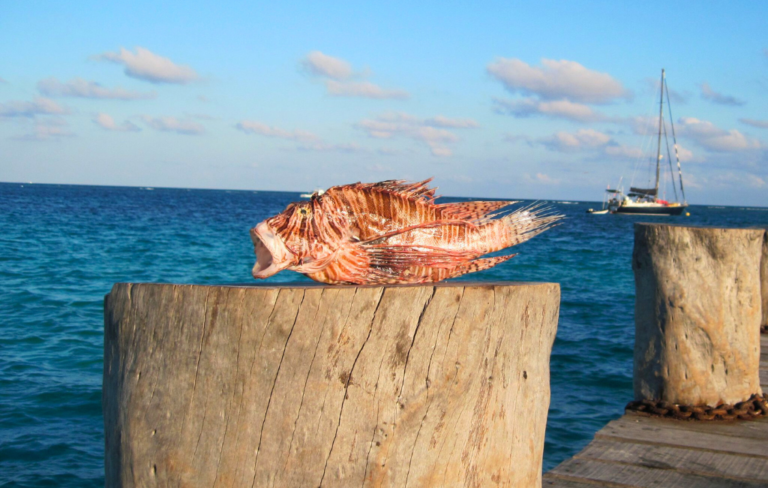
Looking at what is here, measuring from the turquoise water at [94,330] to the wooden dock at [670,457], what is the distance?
2.07 metres

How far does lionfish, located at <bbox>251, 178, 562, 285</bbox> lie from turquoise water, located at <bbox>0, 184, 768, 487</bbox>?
3149 millimetres

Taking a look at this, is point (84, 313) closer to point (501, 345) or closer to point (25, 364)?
point (25, 364)

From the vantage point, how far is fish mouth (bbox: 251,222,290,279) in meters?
2.27

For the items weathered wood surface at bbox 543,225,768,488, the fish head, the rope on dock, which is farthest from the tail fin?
the rope on dock

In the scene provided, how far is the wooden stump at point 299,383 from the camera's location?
71.8 inches

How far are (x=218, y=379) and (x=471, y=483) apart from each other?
0.90 metres

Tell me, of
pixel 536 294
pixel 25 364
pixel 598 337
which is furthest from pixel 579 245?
pixel 536 294

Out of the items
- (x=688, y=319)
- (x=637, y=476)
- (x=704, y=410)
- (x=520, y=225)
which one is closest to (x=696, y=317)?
(x=688, y=319)

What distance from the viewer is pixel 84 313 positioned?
12289 millimetres

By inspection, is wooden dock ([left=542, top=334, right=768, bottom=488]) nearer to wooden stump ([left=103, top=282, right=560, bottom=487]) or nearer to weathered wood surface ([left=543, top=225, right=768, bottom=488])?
weathered wood surface ([left=543, top=225, right=768, bottom=488])

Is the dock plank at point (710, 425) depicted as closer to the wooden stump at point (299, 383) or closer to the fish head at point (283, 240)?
the wooden stump at point (299, 383)

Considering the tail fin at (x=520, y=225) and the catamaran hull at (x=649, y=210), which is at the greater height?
the catamaran hull at (x=649, y=210)

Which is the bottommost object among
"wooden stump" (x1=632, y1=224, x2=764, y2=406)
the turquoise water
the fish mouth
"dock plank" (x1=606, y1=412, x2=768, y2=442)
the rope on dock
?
the turquoise water

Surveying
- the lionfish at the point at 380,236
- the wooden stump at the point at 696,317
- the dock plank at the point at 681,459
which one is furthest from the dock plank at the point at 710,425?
the lionfish at the point at 380,236
